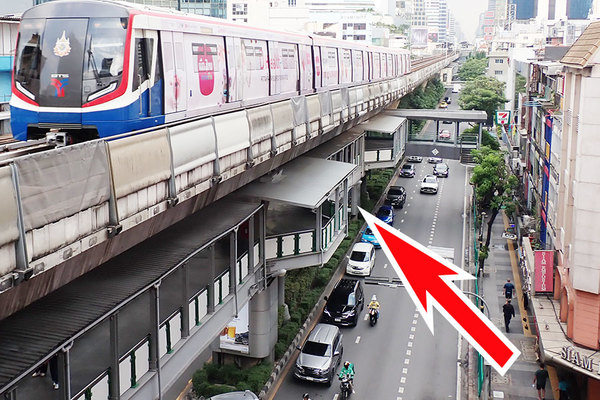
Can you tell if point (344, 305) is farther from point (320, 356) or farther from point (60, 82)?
point (60, 82)

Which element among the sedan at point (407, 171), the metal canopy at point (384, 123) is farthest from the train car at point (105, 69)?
the sedan at point (407, 171)

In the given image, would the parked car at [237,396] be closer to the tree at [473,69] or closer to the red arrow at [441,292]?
the red arrow at [441,292]

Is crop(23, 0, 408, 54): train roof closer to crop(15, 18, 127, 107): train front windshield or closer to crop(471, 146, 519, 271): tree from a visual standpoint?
crop(15, 18, 127, 107): train front windshield

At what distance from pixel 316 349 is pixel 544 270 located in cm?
806

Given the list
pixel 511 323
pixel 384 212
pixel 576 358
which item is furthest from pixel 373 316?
pixel 384 212

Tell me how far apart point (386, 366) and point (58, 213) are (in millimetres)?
16363

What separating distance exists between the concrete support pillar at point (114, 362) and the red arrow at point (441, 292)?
15.6 feet

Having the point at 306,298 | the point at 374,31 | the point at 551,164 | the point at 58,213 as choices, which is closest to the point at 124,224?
the point at 58,213

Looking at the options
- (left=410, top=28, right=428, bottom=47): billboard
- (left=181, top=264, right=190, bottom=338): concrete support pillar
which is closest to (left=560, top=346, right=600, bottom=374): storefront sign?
(left=181, top=264, right=190, bottom=338): concrete support pillar

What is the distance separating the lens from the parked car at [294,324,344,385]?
20672 mm

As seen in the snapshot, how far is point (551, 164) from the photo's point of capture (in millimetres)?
26844

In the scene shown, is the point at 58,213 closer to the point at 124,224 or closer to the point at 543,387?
the point at 124,224

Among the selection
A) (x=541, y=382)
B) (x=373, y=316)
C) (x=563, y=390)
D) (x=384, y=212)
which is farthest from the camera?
(x=384, y=212)

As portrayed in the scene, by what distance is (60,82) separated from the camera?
12016 millimetres
